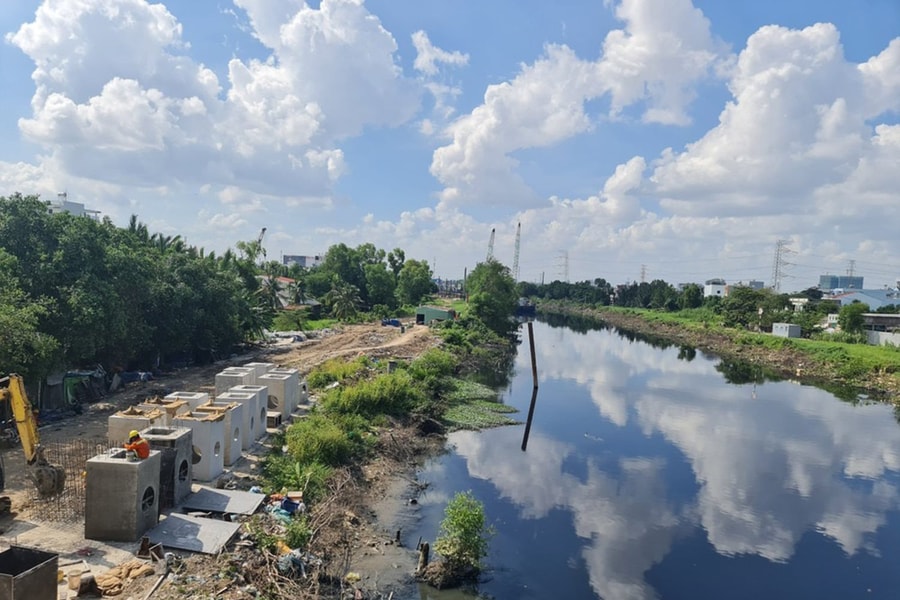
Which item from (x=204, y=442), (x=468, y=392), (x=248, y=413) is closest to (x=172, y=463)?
(x=204, y=442)

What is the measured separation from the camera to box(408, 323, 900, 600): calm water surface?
589 inches

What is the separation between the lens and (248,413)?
1794 cm

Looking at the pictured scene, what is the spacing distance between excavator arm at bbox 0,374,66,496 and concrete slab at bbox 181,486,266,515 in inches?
100

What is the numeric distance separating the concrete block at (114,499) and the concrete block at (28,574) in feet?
7.47

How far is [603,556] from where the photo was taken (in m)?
15.8

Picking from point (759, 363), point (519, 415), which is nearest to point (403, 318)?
point (759, 363)

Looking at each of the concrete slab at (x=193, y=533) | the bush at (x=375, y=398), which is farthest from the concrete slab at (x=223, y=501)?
the bush at (x=375, y=398)

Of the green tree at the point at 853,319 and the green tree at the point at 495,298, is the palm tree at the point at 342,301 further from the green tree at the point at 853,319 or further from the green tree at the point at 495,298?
the green tree at the point at 853,319

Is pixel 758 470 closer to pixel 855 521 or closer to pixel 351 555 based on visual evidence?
pixel 855 521

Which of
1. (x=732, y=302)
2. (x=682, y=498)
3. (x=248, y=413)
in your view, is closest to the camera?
(x=248, y=413)

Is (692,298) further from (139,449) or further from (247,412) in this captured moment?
(139,449)

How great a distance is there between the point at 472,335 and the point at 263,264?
27.9 m

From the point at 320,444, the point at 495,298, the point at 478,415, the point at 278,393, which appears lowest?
the point at 478,415

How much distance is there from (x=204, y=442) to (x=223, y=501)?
198cm
